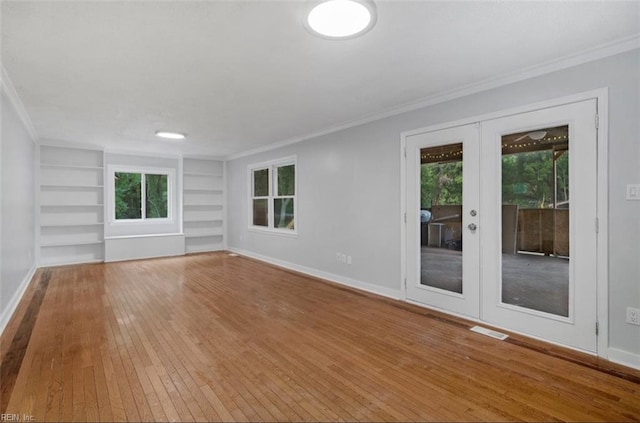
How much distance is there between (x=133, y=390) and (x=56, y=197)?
5.85m

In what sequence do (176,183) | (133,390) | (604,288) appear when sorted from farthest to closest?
(176,183), (604,288), (133,390)

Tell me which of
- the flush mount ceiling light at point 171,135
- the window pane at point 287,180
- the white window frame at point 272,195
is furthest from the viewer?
the window pane at point 287,180

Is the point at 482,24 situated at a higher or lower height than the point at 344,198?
higher

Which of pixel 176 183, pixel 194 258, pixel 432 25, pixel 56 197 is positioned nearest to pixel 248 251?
pixel 194 258

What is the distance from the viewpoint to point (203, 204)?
794 centimetres

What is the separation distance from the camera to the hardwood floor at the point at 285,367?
1.87 m

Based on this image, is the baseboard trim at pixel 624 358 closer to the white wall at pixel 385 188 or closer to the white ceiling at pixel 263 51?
the white wall at pixel 385 188

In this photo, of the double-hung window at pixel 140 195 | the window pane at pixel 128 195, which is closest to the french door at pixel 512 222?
the double-hung window at pixel 140 195

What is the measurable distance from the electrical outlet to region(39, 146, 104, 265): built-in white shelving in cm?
796

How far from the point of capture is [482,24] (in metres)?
2.12

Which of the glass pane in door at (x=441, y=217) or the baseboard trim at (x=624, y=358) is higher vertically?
the glass pane in door at (x=441, y=217)

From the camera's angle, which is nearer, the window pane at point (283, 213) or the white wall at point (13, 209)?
the white wall at point (13, 209)

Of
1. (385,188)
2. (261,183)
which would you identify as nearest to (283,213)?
(261,183)

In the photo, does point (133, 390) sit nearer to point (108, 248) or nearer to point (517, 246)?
point (517, 246)
